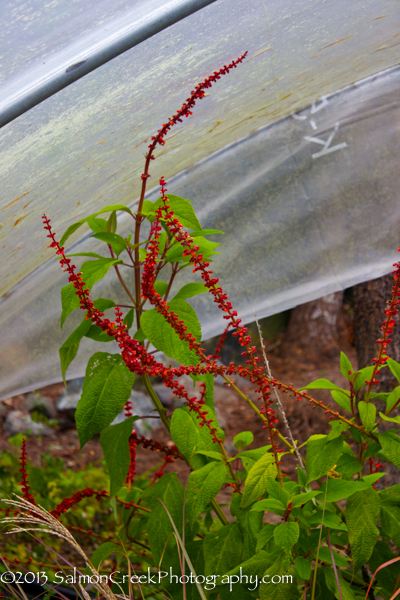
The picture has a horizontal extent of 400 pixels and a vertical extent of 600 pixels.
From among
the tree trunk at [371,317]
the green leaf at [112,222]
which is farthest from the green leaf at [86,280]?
the tree trunk at [371,317]

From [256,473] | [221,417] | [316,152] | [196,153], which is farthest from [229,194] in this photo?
[221,417]

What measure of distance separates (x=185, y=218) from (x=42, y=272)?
30.0 inches

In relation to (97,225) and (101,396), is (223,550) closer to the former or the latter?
(101,396)

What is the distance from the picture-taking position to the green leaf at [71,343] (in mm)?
890

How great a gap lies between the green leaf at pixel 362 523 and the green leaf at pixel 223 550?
22 cm

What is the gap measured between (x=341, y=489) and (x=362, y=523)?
70mm

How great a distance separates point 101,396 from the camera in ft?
2.69

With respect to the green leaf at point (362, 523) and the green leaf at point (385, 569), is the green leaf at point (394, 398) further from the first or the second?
the green leaf at point (385, 569)

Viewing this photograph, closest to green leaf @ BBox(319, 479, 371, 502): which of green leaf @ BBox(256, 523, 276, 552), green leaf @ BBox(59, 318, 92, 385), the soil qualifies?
green leaf @ BBox(256, 523, 276, 552)

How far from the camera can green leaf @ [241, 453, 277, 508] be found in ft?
2.57

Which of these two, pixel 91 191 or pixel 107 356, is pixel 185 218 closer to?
pixel 107 356

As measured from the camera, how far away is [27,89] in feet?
2.54

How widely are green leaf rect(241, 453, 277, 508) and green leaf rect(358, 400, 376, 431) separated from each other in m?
0.18

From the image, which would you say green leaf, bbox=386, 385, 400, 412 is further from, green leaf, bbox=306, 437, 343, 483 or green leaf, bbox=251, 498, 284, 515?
green leaf, bbox=251, 498, 284, 515
